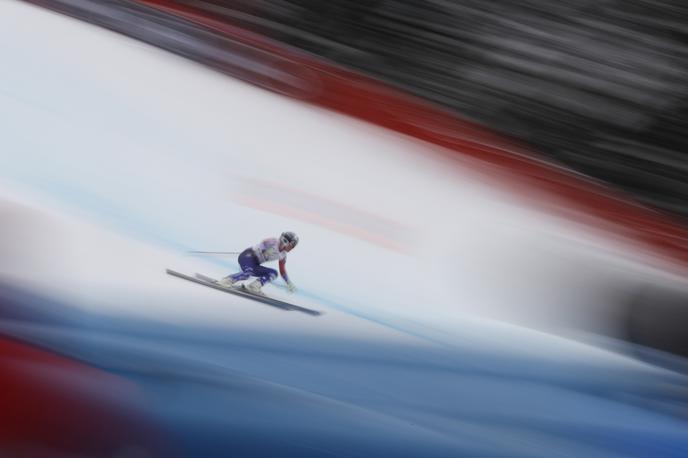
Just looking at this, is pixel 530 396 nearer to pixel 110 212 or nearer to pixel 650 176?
pixel 650 176

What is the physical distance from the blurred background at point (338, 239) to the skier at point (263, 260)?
14mm

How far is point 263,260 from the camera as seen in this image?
1.31 m

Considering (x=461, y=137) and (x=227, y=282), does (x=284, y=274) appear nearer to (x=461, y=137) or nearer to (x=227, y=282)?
(x=227, y=282)

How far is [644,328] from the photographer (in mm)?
1207

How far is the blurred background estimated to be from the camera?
3.97 ft

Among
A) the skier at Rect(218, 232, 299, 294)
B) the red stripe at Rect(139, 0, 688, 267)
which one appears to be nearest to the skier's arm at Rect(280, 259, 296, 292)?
the skier at Rect(218, 232, 299, 294)

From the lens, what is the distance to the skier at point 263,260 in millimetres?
1302

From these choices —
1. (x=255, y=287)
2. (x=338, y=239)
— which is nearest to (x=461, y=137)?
(x=338, y=239)

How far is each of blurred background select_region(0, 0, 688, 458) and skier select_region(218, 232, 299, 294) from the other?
0.01 meters

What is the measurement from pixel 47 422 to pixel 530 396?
611mm

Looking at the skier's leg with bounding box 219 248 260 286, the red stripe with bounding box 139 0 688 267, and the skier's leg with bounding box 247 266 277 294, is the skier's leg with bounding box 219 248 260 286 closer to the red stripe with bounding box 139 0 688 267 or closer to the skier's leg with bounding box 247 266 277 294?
the skier's leg with bounding box 247 266 277 294

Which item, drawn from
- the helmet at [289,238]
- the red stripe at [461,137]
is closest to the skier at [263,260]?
the helmet at [289,238]

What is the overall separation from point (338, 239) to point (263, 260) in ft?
0.33

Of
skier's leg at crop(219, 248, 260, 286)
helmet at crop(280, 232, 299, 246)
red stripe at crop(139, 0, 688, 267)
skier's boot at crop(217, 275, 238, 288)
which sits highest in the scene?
red stripe at crop(139, 0, 688, 267)
